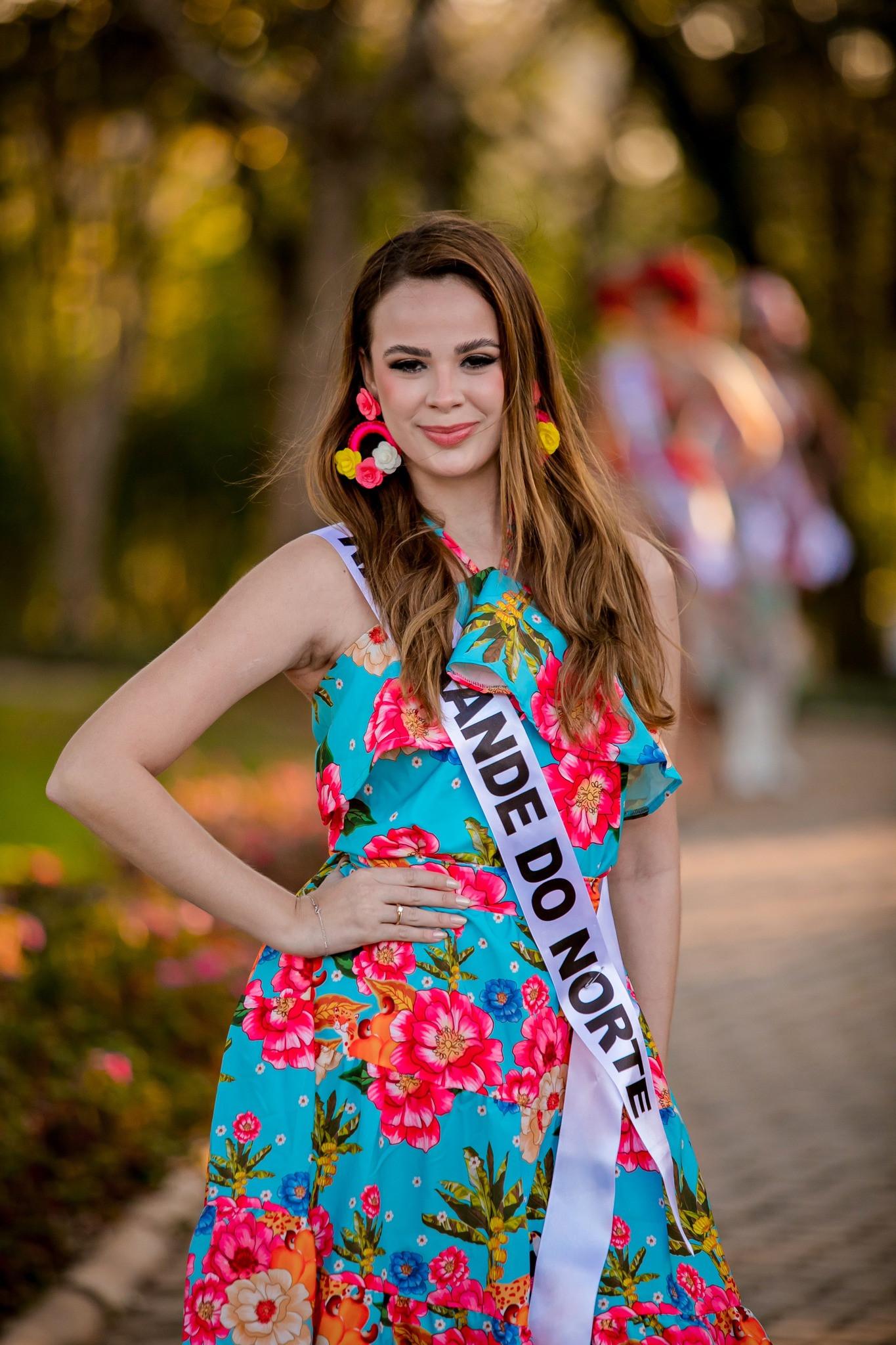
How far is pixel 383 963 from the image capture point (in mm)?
2107

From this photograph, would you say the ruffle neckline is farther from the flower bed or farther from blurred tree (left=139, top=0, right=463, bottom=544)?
blurred tree (left=139, top=0, right=463, bottom=544)

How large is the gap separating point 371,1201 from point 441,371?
107 centimetres

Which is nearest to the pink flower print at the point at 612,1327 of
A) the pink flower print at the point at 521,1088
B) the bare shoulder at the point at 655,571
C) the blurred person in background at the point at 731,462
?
the pink flower print at the point at 521,1088

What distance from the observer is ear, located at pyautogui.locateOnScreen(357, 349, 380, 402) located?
7.55ft

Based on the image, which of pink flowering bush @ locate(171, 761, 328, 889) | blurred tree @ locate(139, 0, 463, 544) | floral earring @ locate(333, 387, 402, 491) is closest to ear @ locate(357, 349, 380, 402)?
floral earring @ locate(333, 387, 402, 491)

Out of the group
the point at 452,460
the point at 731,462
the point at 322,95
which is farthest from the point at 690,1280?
the point at 322,95

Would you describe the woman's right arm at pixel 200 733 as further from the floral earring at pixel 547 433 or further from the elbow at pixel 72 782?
the floral earring at pixel 547 433

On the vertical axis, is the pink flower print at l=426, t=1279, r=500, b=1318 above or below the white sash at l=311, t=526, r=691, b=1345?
below

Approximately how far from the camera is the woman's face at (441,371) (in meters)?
2.20

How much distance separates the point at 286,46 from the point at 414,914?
11188 millimetres

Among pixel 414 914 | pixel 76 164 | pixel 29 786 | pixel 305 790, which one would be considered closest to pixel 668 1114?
pixel 414 914

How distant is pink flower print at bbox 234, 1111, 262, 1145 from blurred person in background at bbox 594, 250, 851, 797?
19.9ft

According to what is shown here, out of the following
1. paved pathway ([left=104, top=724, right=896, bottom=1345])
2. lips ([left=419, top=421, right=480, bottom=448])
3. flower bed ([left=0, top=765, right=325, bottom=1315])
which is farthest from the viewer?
flower bed ([left=0, top=765, right=325, bottom=1315])

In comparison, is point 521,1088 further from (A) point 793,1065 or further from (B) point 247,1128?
(A) point 793,1065
